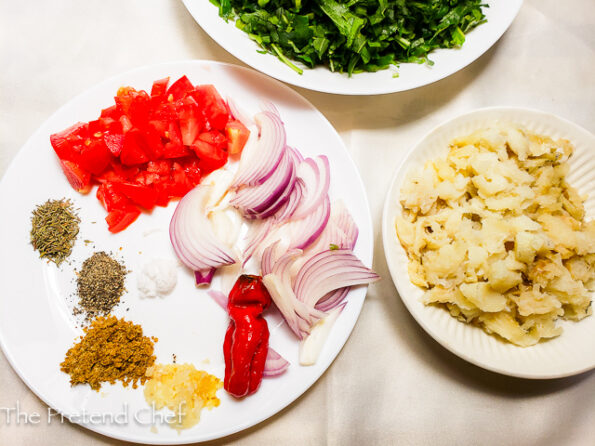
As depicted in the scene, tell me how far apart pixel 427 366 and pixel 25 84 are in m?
1.98

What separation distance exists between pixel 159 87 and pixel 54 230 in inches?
25.2

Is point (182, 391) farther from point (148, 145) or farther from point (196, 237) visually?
point (148, 145)

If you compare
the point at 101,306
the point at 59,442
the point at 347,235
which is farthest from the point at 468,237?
the point at 59,442

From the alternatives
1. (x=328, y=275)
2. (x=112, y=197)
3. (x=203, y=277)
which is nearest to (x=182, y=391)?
(x=203, y=277)

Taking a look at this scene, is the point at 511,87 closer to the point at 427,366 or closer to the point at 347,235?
the point at 347,235

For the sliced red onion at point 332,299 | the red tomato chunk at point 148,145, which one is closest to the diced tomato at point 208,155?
the red tomato chunk at point 148,145

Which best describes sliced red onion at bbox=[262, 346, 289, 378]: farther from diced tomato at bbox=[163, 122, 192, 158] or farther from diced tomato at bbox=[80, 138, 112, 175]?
diced tomato at bbox=[80, 138, 112, 175]

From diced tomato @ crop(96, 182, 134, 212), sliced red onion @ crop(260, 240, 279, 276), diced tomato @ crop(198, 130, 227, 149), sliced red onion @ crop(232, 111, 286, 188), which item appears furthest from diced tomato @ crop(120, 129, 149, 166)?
sliced red onion @ crop(260, 240, 279, 276)

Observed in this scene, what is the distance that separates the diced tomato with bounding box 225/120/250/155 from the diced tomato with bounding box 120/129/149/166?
0.30 m

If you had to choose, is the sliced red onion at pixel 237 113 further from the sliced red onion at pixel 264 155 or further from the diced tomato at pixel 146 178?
→ the diced tomato at pixel 146 178

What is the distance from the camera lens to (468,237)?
1529 millimetres

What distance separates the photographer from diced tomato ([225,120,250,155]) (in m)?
1.68

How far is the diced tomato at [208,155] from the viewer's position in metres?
1.65

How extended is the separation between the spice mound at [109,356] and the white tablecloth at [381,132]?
258 mm
